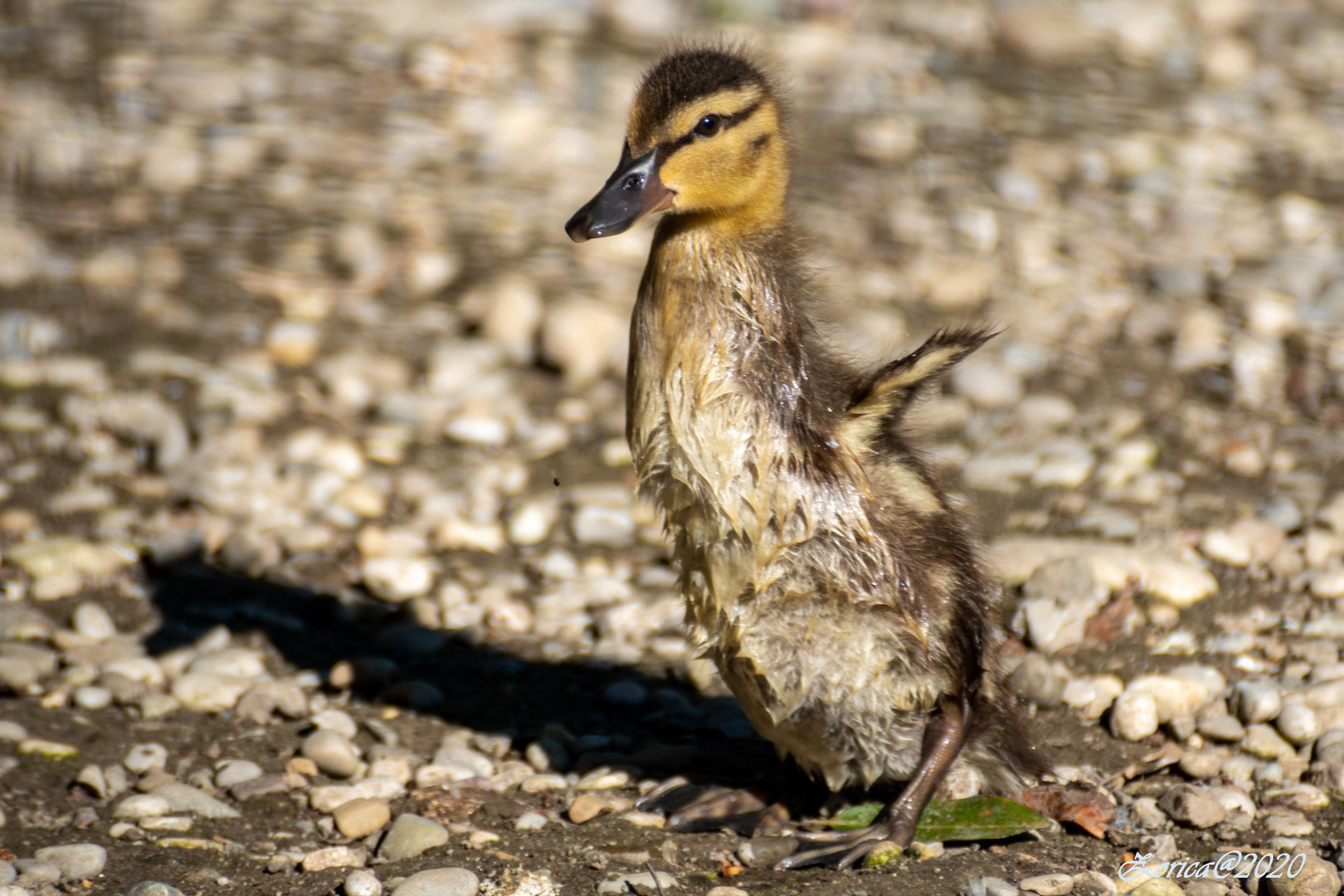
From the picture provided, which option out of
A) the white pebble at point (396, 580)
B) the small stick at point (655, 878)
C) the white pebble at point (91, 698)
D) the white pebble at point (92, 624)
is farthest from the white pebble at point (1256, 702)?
the white pebble at point (92, 624)

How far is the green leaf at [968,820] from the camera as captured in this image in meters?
3.84

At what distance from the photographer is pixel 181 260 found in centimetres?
720

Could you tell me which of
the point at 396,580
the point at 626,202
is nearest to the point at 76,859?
the point at 396,580

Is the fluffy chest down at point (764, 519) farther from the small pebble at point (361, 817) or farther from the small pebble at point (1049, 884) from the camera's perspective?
the small pebble at point (361, 817)

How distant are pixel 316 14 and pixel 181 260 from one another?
372 cm

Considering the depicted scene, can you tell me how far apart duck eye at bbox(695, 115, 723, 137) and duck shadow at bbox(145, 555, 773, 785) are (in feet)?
6.19

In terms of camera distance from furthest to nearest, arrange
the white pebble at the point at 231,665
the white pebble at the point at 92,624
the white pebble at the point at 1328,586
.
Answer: the white pebble at the point at 1328,586 < the white pebble at the point at 92,624 < the white pebble at the point at 231,665

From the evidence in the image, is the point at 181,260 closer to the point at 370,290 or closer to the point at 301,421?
the point at 370,290

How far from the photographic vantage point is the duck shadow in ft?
14.8

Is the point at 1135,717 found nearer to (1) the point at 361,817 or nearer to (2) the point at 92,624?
(1) the point at 361,817

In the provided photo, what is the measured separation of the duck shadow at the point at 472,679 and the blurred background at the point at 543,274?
0.11 metres

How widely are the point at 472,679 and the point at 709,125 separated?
222 centimetres

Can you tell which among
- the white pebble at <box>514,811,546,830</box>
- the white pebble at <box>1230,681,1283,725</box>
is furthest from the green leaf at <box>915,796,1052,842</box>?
the white pebble at <box>514,811,546,830</box>

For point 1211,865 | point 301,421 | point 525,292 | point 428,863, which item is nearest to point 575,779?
point 428,863
